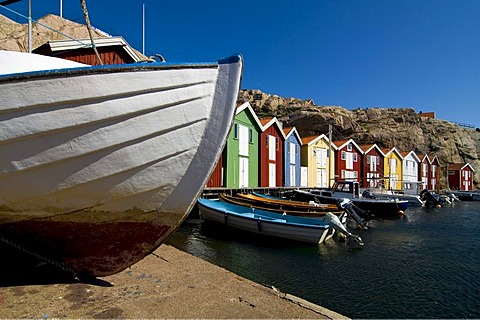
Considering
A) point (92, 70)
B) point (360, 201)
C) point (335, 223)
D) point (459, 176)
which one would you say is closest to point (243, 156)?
point (360, 201)

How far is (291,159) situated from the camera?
95.6ft

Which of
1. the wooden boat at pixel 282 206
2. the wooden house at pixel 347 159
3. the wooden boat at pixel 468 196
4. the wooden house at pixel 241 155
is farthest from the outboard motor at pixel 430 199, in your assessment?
the wooden boat at pixel 282 206

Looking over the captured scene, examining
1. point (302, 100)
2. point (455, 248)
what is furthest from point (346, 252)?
point (302, 100)

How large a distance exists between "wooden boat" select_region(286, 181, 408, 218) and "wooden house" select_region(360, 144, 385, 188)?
15616 mm

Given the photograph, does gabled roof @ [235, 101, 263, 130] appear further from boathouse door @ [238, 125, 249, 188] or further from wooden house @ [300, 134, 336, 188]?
wooden house @ [300, 134, 336, 188]

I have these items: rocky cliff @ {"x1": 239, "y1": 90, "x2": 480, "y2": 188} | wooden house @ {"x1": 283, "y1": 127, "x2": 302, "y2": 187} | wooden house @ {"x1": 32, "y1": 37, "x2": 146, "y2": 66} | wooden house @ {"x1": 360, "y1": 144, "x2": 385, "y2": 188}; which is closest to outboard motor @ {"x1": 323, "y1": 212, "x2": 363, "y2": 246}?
wooden house @ {"x1": 32, "y1": 37, "x2": 146, "y2": 66}

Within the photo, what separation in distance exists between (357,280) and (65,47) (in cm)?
1433

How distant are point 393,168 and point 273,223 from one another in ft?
121

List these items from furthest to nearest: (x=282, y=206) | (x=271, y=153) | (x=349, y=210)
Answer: (x=271, y=153)
(x=349, y=210)
(x=282, y=206)

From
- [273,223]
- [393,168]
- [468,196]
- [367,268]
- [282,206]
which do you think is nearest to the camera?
[367,268]

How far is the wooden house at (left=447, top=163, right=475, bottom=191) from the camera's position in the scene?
54.9 meters

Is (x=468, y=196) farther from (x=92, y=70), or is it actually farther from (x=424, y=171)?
(x=92, y=70)

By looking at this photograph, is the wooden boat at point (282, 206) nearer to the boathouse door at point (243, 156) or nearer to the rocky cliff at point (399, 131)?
the boathouse door at point (243, 156)

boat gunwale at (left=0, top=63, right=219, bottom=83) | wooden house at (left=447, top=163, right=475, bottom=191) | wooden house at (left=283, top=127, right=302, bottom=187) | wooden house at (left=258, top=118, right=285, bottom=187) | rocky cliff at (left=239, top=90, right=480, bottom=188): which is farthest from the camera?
rocky cliff at (left=239, top=90, right=480, bottom=188)
